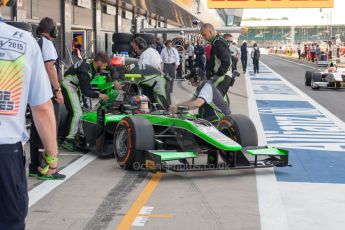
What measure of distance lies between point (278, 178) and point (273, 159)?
40 centimetres

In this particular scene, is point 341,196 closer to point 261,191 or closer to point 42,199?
point 261,191

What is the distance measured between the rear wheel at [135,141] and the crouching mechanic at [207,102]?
589mm

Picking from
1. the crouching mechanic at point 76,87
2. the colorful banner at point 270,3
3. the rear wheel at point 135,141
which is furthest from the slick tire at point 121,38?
the colorful banner at point 270,3

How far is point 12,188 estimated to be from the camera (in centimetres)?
298

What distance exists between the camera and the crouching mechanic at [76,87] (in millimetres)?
8680

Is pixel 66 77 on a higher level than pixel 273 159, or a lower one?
higher

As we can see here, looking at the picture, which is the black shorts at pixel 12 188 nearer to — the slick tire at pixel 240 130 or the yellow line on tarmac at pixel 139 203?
the yellow line on tarmac at pixel 139 203

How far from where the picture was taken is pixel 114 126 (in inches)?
330

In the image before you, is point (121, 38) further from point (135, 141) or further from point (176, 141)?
point (135, 141)

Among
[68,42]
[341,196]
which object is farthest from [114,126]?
[68,42]

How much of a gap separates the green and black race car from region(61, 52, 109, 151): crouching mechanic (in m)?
0.48

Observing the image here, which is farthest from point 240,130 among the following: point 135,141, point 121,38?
point 121,38

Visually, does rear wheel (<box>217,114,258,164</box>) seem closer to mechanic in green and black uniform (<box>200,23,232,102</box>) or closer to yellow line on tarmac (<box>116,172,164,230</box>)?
yellow line on tarmac (<box>116,172,164,230</box>)

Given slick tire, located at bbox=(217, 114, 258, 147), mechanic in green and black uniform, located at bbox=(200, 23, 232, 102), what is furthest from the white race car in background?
slick tire, located at bbox=(217, 114, 258, 147)
